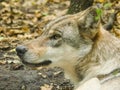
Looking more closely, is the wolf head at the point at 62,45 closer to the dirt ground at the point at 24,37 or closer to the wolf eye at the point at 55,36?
the wolf eye at the point at 55,36

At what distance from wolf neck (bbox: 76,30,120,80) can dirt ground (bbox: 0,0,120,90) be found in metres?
1.30

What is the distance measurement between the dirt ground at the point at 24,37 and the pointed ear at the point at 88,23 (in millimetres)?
1558

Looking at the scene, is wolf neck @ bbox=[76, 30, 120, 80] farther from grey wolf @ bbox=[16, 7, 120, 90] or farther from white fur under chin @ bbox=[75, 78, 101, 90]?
white fur under chin @ bbox=[75, 78, 101, 90]

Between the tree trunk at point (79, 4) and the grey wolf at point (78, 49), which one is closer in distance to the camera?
the grey wolf at point (78, 49)

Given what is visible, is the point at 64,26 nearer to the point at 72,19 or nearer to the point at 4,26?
the point at 72,19

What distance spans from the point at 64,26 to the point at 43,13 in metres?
6.80

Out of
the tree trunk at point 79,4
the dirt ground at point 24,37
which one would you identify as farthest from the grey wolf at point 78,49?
the tree trunk at point 79,4

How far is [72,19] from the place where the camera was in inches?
242

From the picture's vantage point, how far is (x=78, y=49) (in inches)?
238

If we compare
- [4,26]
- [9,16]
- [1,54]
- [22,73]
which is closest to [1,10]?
[9,16]

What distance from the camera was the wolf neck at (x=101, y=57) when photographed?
18.8 feet

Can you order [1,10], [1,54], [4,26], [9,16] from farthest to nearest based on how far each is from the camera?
[1,10]
[9,16]
[4,26]
[1,54]

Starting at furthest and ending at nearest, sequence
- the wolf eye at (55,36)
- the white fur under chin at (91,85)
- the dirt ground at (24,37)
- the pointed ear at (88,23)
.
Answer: the dirt ground at (24,37) → the wolf eye at (55,36) → the pointed ear at (88,23) → the white fur under chin at (91,85)

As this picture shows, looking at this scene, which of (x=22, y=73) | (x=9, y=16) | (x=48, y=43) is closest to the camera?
(x=48, y=43)
